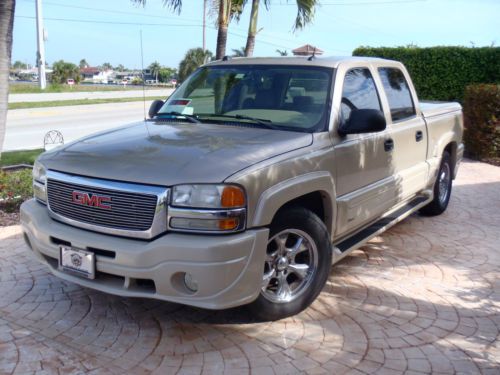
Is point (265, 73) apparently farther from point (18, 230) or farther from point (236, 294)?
point (18, 230)

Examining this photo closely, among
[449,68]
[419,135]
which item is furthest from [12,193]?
[449,68]

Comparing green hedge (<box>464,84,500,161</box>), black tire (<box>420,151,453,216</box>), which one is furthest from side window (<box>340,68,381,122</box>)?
green hedge (<box>464,84,500,161</box>)

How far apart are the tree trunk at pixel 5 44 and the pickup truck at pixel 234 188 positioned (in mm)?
2586

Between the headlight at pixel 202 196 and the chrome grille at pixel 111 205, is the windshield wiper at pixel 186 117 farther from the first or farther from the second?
the headlight at pixel 202 196

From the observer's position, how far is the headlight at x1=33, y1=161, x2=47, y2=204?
13.1 feet

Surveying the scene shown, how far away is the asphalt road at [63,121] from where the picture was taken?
1501cm

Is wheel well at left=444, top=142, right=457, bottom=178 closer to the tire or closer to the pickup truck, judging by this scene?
the pickup truck

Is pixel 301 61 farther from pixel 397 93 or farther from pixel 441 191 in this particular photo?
pixel 441 191

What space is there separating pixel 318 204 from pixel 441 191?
11.4 ft

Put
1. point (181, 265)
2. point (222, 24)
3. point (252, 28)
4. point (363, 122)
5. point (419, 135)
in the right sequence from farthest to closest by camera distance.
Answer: point (252, 28), point (222, 24), point (419, 135), point (363, 122), point (181, 265)

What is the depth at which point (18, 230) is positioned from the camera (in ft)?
19.8

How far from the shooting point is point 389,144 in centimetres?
506

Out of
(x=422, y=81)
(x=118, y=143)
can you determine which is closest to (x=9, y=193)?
(x=118, y=143)

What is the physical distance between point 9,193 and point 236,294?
446 centimetres
